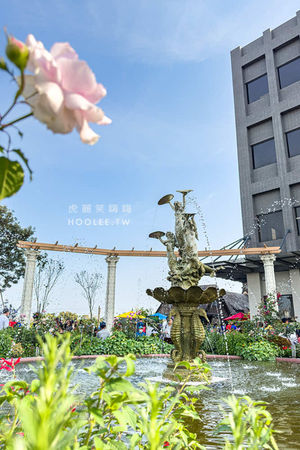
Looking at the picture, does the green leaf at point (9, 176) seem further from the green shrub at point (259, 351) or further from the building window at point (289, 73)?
the building window at point (289, 73)

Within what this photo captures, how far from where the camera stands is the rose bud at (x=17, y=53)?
0.65 metres

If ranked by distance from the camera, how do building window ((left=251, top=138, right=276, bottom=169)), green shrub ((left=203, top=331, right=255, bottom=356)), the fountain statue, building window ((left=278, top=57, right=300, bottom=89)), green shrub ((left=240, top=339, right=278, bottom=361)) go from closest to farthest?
1. the fountain statue
2. green shrub ((left=240, top=339, right=278, bottom=361))
3. green shrub ((left=203, top=331, right=255, bottom=356))
4. building window ((left=278, top=57, right=300, bottom=89))
5. building window ((left=251, top=138, right=276, bottom=169))

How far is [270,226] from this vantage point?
20.3 metres

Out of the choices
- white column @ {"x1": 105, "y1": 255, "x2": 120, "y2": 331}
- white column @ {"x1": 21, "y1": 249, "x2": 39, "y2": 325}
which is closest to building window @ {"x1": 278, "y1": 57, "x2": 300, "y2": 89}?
white column @ {"x1": 105, "y1": 255, "x2": 120, "y2": 331}

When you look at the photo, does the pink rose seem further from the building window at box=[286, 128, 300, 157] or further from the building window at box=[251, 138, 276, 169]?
the building window at box=[251, 138, 276, 169]

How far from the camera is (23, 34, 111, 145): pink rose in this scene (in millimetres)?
727

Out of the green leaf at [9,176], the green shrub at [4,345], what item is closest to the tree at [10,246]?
the green shrub at [4,345]

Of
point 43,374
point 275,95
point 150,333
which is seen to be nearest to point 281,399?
point 43,374

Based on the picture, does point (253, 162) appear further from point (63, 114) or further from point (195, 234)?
point (63, 114)

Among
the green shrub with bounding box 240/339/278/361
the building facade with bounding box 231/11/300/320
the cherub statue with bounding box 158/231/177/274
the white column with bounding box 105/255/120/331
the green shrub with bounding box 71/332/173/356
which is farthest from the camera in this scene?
the building facade with bounding box 231/11/300/320

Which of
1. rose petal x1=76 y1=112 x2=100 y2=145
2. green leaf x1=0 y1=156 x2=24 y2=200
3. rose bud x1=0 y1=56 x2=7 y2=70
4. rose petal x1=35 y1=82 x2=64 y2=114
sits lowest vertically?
green leaf x1=0 y1=156 x2=24 y2=200

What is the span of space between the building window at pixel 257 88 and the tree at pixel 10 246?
65.2ft

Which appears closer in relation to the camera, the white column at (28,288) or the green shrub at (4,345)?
the green shrub at (4,345)

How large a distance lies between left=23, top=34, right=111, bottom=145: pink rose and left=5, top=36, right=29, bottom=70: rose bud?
0.18ft
